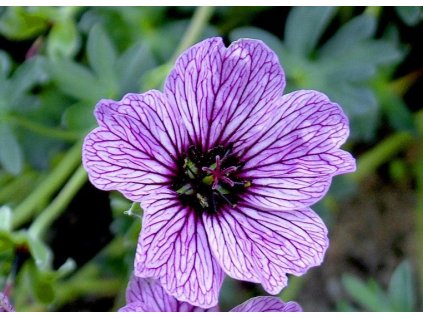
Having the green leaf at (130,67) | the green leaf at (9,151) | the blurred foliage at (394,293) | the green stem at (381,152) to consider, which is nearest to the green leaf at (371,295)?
the blurred foliage at (394,293)

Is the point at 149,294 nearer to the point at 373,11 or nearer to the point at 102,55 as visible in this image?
the point at 102,55

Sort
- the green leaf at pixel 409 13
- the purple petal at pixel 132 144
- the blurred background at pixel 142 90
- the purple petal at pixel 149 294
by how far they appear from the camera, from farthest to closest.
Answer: the green leaf at pixel 409 13 → the blurred background at pixel 142 90 → the purple petal at pixel 149 294 → the purple petal at pixel 132 144

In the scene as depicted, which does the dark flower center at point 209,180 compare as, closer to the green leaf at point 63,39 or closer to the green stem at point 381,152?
the green leaf at point 63,39

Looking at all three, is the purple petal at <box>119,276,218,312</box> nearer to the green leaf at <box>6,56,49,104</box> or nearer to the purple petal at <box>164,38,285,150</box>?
the purple petal at <box>164,38,285,150</box>

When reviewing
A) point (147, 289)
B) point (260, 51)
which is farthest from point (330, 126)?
point (147, 289)

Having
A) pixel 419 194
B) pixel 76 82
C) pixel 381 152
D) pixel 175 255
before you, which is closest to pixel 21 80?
pixel 76 82

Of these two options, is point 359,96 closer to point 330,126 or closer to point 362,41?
point 362,41
